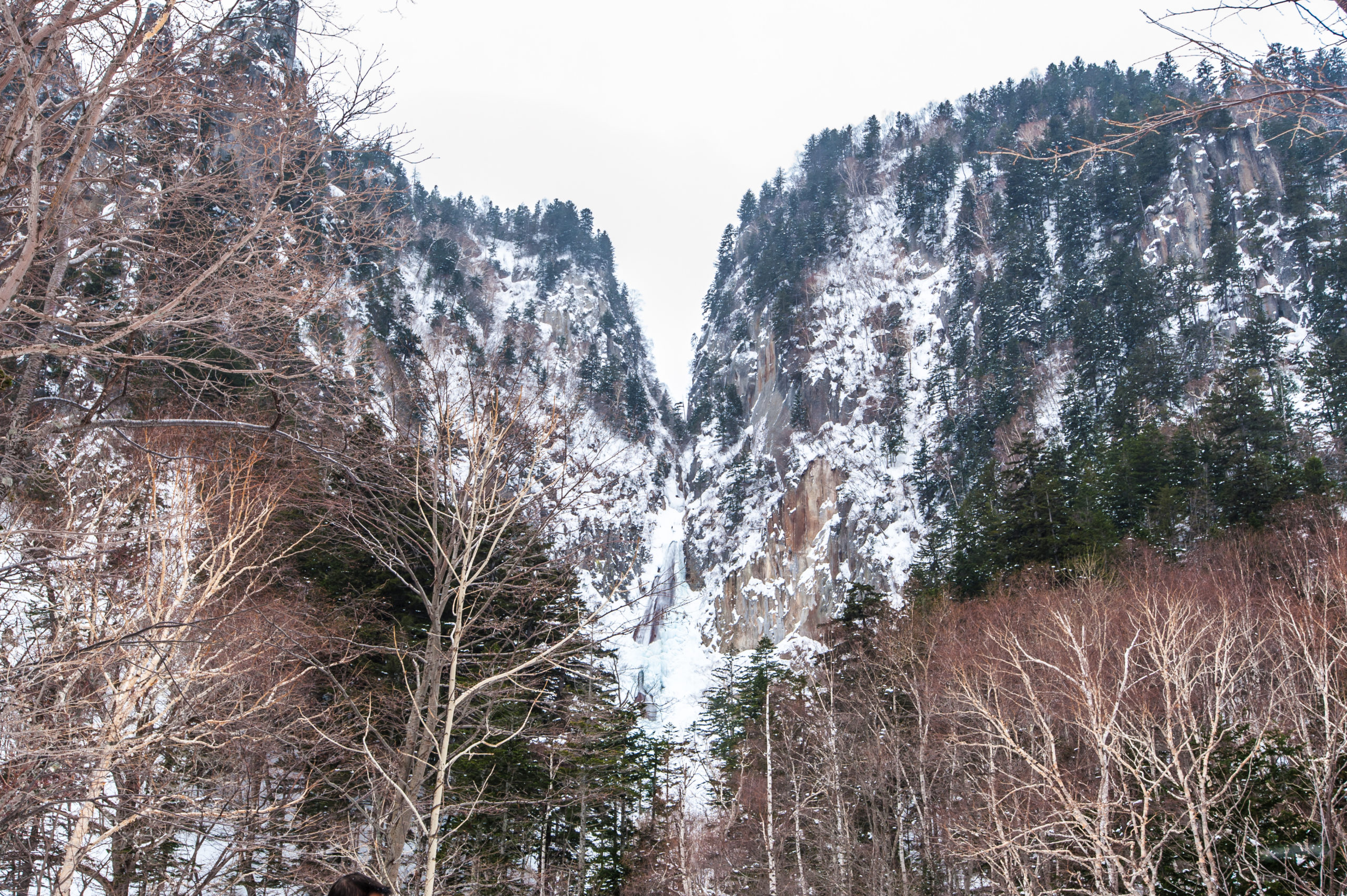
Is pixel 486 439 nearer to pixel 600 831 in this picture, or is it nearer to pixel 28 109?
pixel 28 109

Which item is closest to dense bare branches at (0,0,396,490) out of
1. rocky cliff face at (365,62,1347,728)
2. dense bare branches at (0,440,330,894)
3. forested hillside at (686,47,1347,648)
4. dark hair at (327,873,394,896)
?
dense bare branches at (0,440,330,894)

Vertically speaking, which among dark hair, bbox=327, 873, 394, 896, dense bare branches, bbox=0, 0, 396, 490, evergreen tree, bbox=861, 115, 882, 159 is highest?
evergreen tree, bbox=861, 115, 882, 159

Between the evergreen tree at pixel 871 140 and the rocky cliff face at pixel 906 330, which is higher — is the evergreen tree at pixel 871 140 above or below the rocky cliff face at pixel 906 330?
above

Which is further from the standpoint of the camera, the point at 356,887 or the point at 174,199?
the point at 174,199

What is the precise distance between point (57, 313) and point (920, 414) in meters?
59.9

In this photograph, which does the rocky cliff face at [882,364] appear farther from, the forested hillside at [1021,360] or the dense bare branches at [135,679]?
the dense bare branches at [135,679]

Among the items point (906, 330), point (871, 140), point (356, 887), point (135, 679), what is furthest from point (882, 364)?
point (356, 887)

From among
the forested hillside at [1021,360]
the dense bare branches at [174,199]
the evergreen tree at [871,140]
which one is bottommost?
the dense bare branches at [174,199]

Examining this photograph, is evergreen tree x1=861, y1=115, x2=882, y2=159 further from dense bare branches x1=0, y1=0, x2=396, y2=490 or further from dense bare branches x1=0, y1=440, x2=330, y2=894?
dense bare branches x1=0, y1=0, x2=396, y2=490

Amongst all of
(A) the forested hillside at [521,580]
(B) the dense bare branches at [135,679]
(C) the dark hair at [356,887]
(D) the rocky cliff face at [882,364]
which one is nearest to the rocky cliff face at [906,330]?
(D) the rocky cliff face at [882,364]

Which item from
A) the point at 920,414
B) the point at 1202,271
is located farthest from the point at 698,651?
the point at 1202,271

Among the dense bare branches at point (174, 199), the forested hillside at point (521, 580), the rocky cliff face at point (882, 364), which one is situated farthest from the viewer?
the rocky cliff face at point (882, 364)

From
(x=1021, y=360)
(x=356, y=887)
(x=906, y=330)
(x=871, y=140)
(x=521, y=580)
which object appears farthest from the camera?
(x=871, y=140)

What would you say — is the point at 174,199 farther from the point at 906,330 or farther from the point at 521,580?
the point at 906,330
